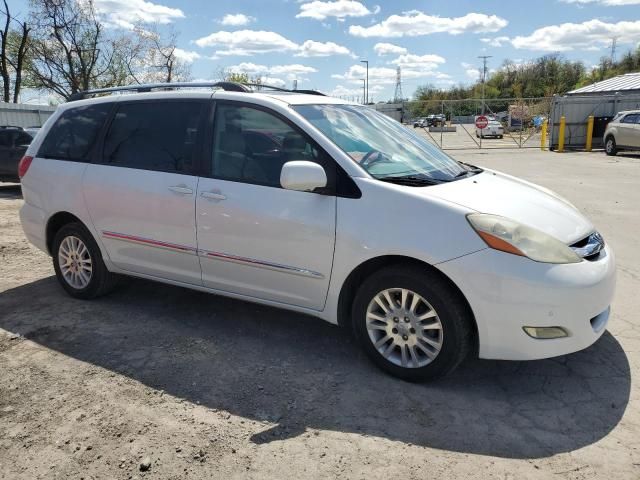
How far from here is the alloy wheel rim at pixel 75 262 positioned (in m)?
4.75

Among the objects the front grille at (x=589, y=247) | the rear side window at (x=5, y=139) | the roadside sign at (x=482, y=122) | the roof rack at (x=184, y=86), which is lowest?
the front grille at (x=589, y=247)

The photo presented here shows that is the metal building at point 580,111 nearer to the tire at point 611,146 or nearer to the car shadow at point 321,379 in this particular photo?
the tire at point 611,146

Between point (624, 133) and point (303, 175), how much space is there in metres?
19.4

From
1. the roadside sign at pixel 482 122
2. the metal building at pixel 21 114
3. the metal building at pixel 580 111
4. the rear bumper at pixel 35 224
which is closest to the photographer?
the rear bumper at pixel 35 224

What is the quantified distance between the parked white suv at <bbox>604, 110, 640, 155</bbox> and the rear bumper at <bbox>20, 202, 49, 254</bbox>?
63.6ft

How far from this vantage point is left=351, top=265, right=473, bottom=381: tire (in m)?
3.08

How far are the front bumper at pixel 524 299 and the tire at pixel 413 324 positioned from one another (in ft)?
0.35

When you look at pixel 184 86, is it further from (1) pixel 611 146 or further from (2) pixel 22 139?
(1) pixel 611 146

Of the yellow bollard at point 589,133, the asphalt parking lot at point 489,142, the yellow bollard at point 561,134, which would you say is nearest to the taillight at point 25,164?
the asphalt parking lot at point 489,142

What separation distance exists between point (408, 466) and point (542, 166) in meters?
16.3

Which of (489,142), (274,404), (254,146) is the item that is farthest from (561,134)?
(274,404)

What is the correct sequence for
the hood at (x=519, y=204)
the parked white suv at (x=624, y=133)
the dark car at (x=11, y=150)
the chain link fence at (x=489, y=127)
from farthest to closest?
the chain link fence at (x=489, y=127), the parked white suv at (x=624, y=133), the dark car at (x=11, y=150), the hood at (x=519, y=204)

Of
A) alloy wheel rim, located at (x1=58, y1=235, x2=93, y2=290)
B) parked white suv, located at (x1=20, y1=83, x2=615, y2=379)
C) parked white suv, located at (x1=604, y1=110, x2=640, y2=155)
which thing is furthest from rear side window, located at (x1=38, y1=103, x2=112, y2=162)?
parked white suv, located at (x1=604, y1=110, x2=640, y2=155)

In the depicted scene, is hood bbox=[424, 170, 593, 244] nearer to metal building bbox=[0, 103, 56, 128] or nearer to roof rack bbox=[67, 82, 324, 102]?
roof rack bbox=[67, 82, 324, 102]
